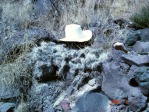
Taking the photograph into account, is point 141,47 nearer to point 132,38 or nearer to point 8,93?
point 132,38

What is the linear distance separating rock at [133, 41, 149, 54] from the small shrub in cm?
41

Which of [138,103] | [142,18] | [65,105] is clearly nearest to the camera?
[138,103]

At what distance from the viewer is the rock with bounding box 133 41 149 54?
124 inches

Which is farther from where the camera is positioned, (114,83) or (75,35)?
(75,35)

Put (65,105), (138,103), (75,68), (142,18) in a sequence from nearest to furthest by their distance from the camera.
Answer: (138,103), (65,105), (75,68), (142,18)

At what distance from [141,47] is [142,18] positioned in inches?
21.8

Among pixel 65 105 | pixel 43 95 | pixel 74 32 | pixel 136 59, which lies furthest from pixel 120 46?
pixel 43 95

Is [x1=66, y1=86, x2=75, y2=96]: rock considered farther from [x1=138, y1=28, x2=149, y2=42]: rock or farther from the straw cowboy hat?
[x1=138, y1=28, x2=149, y2=42]: rock

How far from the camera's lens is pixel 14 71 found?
11.6ft

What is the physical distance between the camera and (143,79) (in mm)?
2680

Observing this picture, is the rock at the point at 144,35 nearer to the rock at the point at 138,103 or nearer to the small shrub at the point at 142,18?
the small shrub at the point at 142,18

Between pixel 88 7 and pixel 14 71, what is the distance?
162 centimetres

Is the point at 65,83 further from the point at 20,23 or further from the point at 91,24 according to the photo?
the point at 20,23

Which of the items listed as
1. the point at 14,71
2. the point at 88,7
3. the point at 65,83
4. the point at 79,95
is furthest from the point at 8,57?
the point at 88,7
